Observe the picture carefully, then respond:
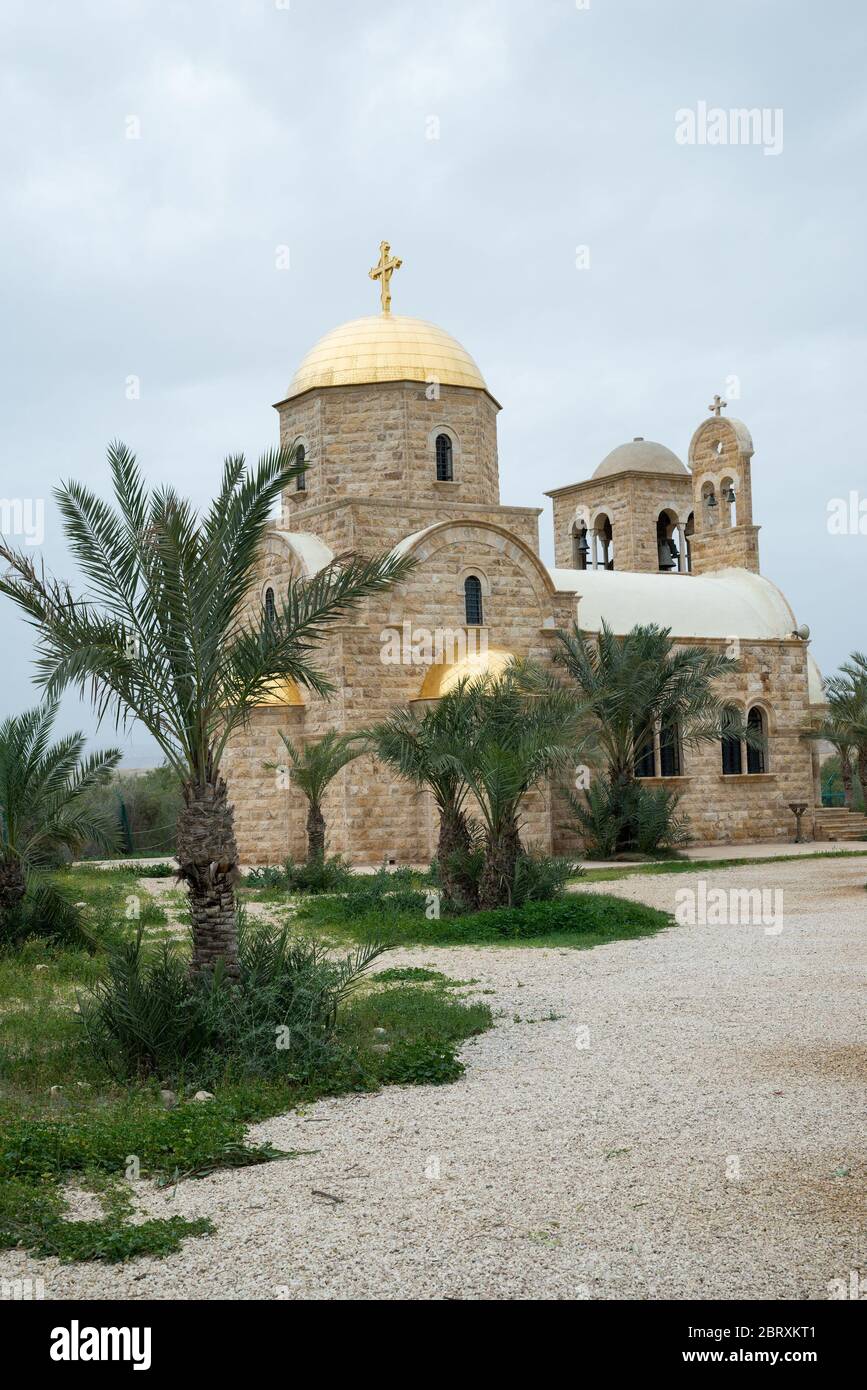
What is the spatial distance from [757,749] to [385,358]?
12134 mm

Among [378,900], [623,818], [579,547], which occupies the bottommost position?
[378,900]

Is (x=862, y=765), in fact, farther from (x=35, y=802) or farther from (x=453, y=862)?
(x=35, y=802)

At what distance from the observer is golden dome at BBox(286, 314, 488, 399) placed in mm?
25578

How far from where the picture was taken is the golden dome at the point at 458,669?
2261 centimetres

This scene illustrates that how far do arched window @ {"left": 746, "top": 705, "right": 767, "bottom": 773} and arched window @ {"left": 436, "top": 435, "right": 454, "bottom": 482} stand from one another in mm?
8997

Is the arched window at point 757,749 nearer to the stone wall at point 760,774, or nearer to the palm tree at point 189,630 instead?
the stone wall at point 760,774

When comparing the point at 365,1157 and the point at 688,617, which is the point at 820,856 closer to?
the point at 688,617

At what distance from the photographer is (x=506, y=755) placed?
46.9 ft

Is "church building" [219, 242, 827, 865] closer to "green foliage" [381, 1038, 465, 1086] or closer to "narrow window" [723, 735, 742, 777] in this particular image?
"narrow window" [723, 735, 742, 777]

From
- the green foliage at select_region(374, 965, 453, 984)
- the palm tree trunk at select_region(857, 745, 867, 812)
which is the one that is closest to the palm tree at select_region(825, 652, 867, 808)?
the palm tree trunk at select_region(857, 745, 867, 812)

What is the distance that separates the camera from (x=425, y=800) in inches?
920

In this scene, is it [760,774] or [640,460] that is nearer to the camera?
[760,774]

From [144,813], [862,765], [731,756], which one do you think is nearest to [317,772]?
[731,756]

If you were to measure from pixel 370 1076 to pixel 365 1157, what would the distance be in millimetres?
1462
